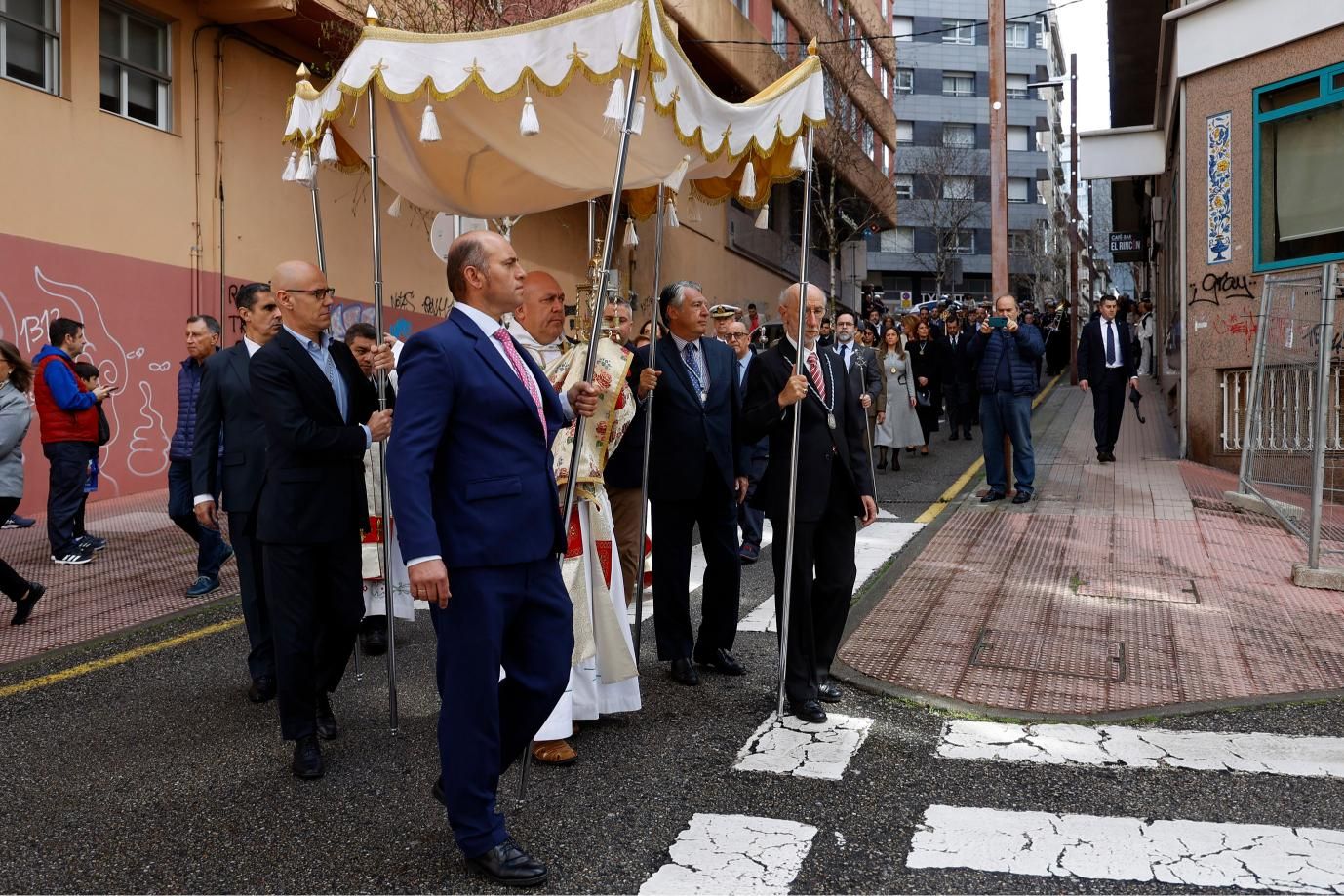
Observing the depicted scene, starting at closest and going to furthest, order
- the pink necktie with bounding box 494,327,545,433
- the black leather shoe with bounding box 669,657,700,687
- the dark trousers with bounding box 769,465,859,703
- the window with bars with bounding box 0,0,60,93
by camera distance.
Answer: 1. the pink necktie with bounding box 494,327,545,433
2. the dark trousers with bounding box 769,465,859,703
3. the black leather shoe with bounding box 669,657,700,687
4. the window with bars with bounding box 0,0,60,93

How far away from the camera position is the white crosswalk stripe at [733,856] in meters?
3.55

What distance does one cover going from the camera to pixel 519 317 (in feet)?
17.0

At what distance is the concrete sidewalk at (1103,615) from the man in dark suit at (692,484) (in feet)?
2.66

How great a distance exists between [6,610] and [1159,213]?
74.9ft

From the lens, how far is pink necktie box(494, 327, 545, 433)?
150 inches

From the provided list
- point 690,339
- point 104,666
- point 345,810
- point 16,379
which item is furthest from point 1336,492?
point 16,379

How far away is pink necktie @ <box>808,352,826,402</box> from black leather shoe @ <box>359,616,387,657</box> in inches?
109

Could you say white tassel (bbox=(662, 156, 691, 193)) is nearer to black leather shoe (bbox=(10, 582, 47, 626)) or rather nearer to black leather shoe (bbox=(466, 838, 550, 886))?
black leather shoe (bbox=(466, 838, 550, 886))

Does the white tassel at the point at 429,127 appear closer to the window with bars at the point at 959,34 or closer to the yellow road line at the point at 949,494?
the yellow road line at the point at 949,494

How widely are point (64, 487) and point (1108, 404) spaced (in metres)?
10.9

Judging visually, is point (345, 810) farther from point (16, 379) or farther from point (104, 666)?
point (16, 379)

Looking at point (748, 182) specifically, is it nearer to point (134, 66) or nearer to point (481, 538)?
point (481, 538)

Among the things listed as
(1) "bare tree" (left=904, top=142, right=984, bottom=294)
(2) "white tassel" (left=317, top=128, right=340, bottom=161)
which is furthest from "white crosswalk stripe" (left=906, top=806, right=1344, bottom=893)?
(1) "bare tree" (left=904, top=142, right=984, bottom=294)

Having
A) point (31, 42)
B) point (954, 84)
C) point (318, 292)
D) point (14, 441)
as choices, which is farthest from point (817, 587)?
point (954, 84)
